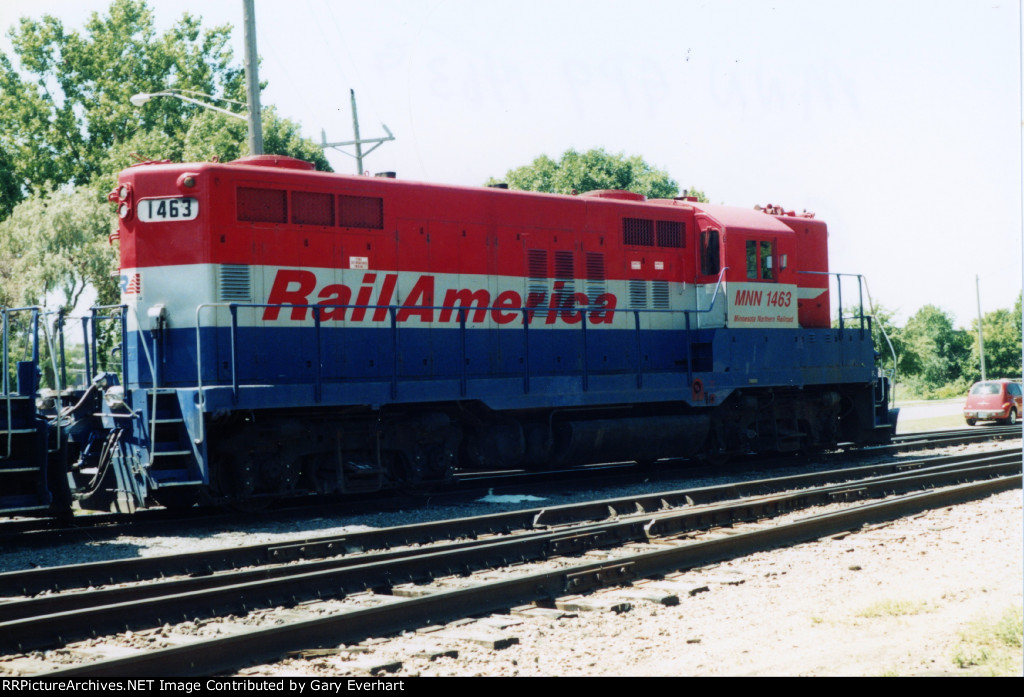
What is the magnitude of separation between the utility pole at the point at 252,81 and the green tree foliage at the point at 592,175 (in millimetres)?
27105

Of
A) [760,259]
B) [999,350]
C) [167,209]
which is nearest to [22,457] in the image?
[167,209]

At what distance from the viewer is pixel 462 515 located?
11086 millimetres

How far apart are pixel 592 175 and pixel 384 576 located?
3773 cm

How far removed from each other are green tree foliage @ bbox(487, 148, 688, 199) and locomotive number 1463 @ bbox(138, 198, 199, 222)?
31877mm

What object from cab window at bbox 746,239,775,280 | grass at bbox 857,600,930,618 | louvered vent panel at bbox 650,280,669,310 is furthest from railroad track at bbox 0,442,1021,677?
cab window at bbox 746,239,775,280

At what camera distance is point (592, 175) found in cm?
4378

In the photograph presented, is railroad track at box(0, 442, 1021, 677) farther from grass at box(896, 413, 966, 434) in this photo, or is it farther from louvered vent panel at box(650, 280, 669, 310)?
grass at box(896, 413, 966, 434)

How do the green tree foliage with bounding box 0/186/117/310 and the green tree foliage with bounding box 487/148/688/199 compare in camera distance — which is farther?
the green tree foliage with bounding box 487/148/688/199

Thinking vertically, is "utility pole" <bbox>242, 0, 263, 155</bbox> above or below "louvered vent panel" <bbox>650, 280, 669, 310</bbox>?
above

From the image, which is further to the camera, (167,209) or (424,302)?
(424,302)

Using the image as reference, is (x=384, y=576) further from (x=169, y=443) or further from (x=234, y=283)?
(x=234, y=283)

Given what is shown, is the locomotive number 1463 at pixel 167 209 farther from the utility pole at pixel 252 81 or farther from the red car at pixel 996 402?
the red car at pixel 996 402

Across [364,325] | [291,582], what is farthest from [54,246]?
[291,582]

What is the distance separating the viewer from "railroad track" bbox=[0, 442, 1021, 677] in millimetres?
5824
